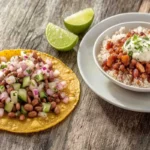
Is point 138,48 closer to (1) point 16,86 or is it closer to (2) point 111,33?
(2) point 111,33

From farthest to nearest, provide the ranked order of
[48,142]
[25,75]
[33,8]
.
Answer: [33,8] < [25,75] < [48,142]

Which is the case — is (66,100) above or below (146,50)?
below

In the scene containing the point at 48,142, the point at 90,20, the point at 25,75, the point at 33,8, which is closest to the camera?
the point at 48,142

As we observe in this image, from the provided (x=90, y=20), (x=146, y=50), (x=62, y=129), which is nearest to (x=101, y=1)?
(x=90, y=20)

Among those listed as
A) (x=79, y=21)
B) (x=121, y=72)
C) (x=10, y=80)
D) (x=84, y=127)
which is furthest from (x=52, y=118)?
(x=79, y=21)

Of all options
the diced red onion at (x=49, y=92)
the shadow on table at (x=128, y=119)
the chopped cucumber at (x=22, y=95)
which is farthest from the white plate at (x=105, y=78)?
the chopped cucumber at (x=22, y=95)

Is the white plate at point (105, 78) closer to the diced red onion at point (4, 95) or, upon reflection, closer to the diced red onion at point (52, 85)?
the diced red onion at point (52, 85)

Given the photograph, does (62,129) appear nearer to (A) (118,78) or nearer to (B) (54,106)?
(B) (54,106)
